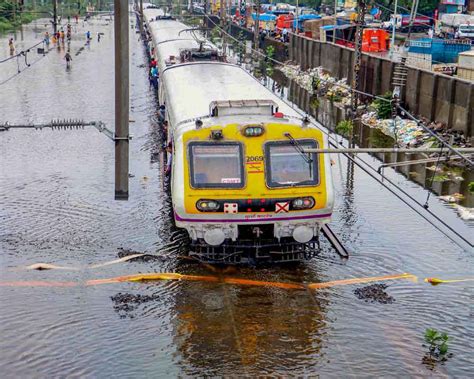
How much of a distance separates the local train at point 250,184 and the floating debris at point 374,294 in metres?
1.26

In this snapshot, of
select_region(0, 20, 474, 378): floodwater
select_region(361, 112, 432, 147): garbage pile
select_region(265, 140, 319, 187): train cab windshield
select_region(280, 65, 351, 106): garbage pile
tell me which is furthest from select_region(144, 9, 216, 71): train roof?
select_region(265, 140, 319, 187): train cab windshield

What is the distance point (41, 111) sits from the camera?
3031cm

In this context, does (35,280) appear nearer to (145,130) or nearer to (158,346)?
(158,346)

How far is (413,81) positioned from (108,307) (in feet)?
67.2

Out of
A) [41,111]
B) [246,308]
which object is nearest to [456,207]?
[246,308]

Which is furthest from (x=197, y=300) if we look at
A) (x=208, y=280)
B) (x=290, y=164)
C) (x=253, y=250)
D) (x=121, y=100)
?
(x=121, y=100)

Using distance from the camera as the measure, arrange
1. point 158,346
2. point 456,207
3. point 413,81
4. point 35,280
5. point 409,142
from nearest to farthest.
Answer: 1. point 158,346
2. point 35,280
3. point 456,207
4. point 409,142
5. point 413,81

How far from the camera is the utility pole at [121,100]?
36.0ft

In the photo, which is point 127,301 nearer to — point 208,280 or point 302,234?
point 208,280

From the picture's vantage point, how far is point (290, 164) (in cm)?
1305

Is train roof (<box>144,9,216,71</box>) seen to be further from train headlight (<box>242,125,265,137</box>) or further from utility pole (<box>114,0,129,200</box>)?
utility pole (<box>114,0,129,200</box>)

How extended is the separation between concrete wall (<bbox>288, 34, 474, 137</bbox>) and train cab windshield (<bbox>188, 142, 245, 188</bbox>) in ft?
42.1

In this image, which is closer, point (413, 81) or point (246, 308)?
point (246, 308)

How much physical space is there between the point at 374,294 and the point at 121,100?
504cm
